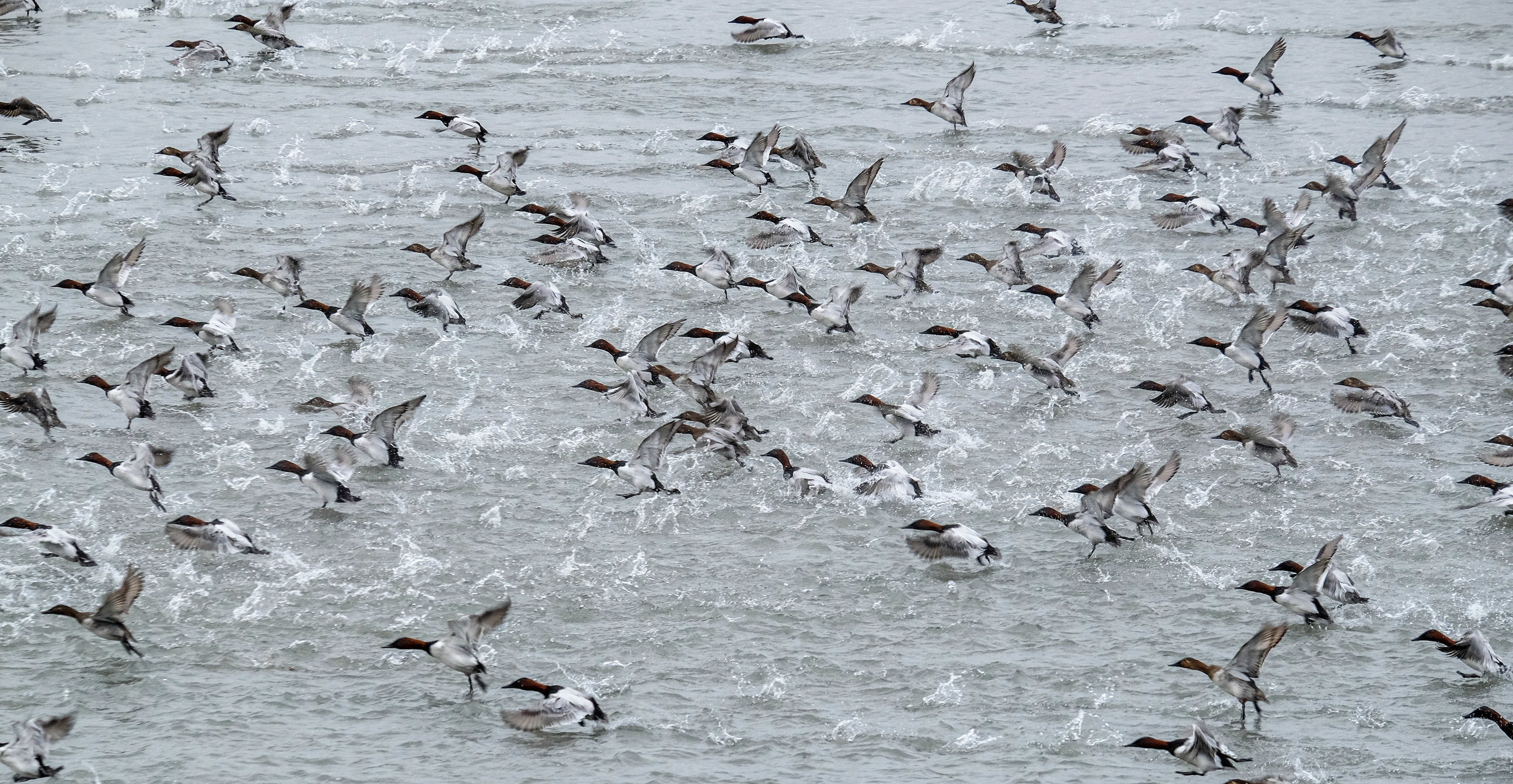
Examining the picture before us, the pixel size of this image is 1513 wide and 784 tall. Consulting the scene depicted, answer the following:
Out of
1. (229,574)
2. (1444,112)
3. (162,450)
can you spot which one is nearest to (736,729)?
(229,574)

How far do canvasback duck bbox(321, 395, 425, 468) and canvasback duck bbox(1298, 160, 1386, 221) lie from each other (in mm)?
13648

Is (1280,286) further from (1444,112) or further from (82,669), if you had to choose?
(82,669)

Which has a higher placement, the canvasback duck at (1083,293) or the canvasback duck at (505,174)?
the canvasback duck at (505,174)

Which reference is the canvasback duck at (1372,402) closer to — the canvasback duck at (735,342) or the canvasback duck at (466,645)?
the canvasback duck at (735,342)

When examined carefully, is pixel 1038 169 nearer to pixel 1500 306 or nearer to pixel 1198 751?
pixel 1500 306

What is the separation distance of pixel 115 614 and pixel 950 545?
296 inches

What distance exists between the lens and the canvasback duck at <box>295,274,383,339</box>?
19719 millimetres

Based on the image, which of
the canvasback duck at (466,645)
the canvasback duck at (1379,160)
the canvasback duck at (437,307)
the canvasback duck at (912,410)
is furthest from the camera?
the canvasback duck at (1379,160)

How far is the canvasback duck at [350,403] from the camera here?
58.2ft

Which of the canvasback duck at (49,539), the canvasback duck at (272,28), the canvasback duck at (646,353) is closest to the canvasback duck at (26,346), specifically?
the canvasback duck at (49,539)

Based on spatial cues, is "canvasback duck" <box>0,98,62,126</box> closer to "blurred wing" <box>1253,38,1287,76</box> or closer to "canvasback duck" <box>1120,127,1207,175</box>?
"canvasback duck" <box>1120,127,1207,175</box>

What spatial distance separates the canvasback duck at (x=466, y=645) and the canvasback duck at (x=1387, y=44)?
2324 centimetres

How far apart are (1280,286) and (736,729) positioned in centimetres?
1212

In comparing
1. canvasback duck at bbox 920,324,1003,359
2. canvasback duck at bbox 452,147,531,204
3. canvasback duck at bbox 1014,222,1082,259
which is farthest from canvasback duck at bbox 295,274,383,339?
canvasback duck at bbox 1014,222,1082,259
